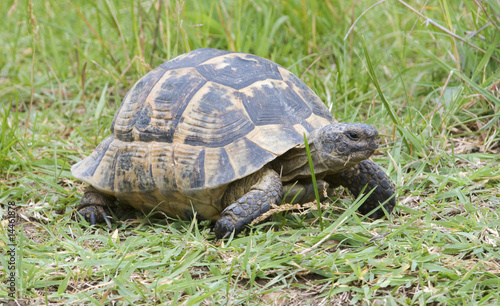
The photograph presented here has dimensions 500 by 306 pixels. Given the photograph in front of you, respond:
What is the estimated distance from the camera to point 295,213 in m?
2.79

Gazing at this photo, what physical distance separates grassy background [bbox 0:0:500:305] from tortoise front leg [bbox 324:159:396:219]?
11 cm

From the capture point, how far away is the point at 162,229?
3.02 meters

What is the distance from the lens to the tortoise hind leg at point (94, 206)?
3189mm

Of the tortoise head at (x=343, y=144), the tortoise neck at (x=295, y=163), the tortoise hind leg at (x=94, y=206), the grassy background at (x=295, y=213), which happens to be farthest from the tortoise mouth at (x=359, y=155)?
the tortoise hind leg at (x=94, y=206)

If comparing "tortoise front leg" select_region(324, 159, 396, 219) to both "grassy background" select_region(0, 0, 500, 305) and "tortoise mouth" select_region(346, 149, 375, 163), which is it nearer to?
"grassy background" select_region(0, 0, 500, 305)

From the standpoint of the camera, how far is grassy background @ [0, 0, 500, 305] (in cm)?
225

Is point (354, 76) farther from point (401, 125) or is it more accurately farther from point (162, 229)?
point (162, 229)

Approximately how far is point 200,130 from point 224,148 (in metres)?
0.20

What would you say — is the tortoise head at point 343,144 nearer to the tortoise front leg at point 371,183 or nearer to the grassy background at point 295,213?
the tortoise front leg at point 371,183

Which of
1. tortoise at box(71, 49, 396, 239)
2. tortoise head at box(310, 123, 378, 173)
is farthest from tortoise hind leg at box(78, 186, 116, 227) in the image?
tortoise head at box(310, 123, 378, 173)

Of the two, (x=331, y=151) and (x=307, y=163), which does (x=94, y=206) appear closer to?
(x=307, y=163)

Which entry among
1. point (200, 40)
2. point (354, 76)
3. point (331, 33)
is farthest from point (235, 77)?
point (331, 33)

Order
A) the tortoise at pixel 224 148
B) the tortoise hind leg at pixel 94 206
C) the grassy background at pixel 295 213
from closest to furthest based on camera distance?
the grassy background at pixel 295 213 < the tortoise at pixel 224 148 < the tortoise hind leg at pixel 94 206

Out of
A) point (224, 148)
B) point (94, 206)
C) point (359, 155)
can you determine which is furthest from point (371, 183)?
point (94, 206)
